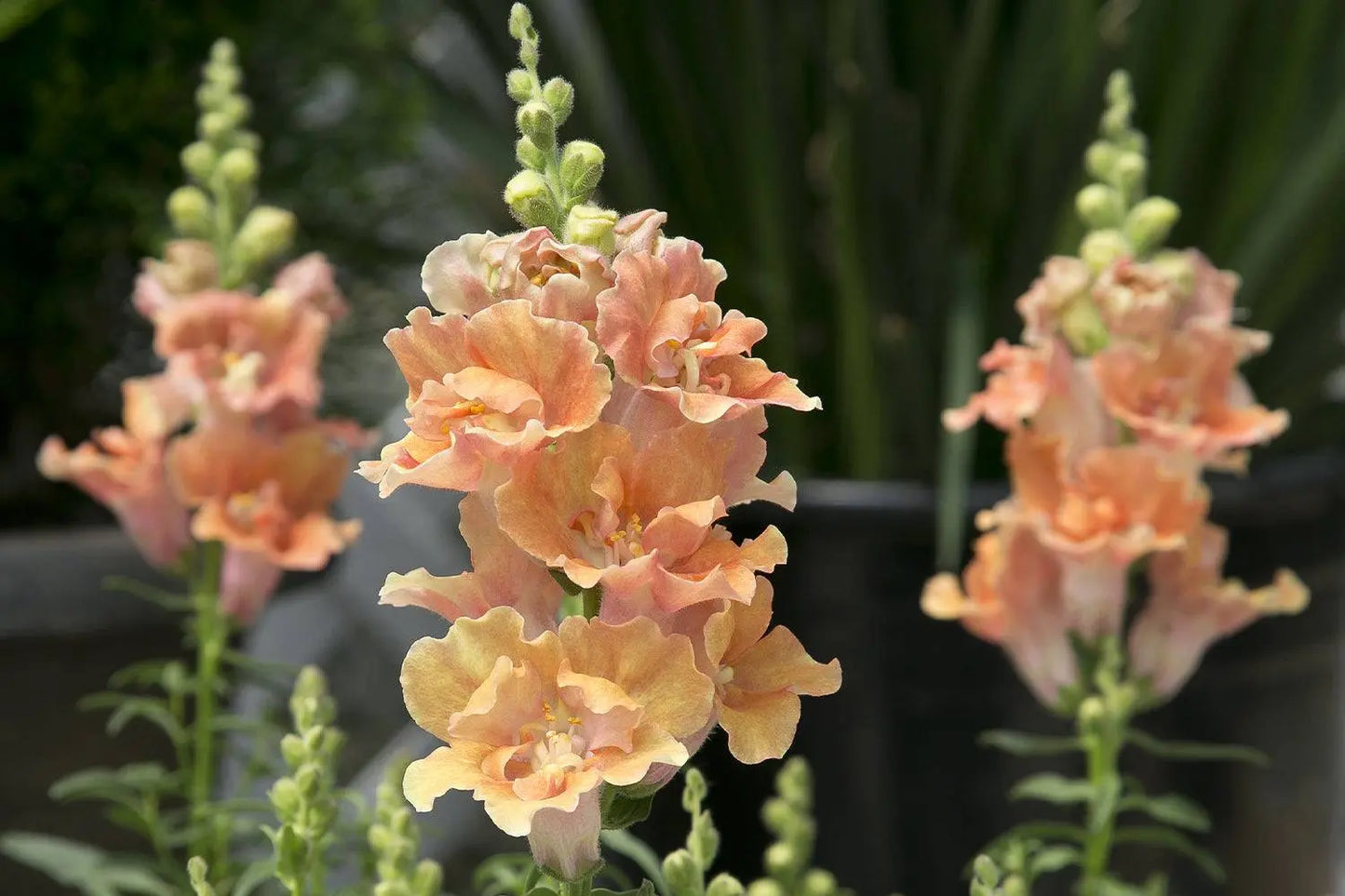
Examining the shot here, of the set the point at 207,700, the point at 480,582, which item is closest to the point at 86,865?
the point at 207,700

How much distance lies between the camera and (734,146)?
48.4 inches

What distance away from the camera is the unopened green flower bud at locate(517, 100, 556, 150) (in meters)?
0.38

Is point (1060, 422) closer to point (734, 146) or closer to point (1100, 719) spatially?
point (1100, 719)

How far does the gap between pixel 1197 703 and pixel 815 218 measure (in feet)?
1.70

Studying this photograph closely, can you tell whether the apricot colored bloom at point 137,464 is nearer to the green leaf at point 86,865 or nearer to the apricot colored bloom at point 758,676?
the green leaf at point 86,865

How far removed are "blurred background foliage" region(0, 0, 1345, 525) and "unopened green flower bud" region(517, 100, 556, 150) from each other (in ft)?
2.08

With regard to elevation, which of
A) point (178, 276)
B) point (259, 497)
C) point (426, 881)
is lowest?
point (426, 881)

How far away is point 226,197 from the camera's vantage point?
771mm

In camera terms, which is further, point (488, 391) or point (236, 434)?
point (236, 434)

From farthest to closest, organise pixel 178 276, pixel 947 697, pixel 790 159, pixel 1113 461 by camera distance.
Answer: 1. pixel 790 159
2. pixel 947 697
3. pixel 178 276
4. pixel 1113 461

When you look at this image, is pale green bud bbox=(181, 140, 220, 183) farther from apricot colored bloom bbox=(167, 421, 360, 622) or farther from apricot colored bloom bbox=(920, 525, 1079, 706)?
apricot colored bloom bbox=(920, 525, 1079, 706)

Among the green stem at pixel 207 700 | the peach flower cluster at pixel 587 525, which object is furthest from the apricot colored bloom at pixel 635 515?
the green stem at pixel 207 700

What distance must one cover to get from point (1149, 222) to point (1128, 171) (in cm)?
3

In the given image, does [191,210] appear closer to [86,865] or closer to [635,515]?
[86,865]
